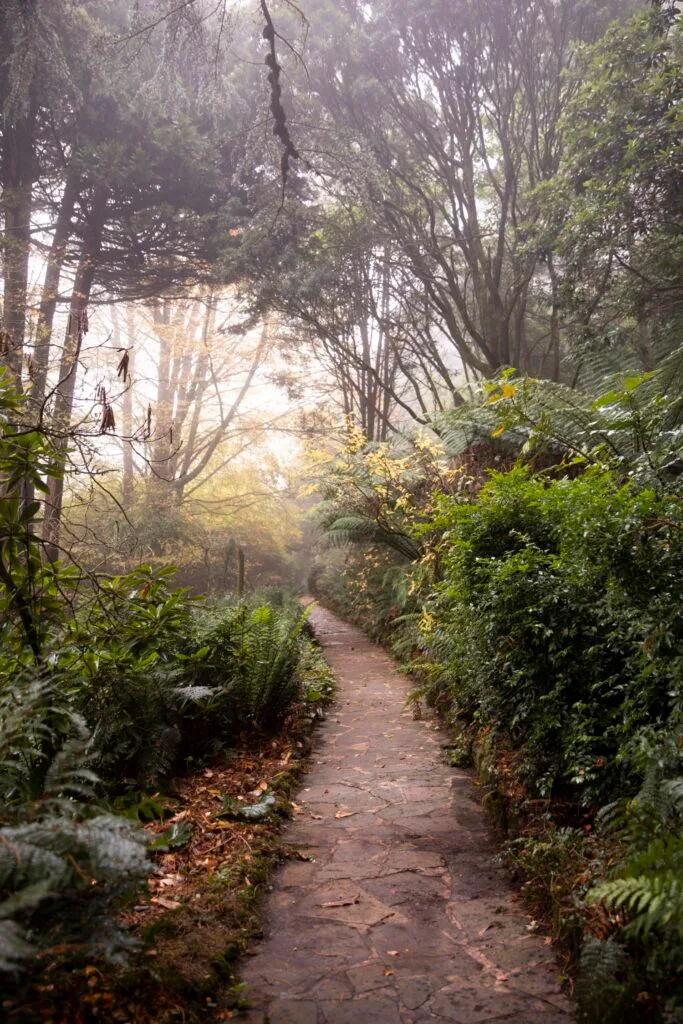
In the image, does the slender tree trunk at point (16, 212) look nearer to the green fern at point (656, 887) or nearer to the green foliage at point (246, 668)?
the green foliage at point (246, 668)

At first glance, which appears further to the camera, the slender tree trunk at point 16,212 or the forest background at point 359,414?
the slender tree trunk at point 16,212

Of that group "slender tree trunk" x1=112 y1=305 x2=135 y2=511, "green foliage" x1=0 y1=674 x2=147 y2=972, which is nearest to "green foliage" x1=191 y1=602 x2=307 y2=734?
"green foliage" x1=0 y1=674 x2=147 y2=972

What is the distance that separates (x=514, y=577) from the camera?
3695mm

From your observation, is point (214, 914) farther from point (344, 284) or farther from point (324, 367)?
point (324, 367)

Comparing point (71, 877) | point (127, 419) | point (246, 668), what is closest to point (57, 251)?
point (127, 419)

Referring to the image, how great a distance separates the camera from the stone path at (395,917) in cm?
236

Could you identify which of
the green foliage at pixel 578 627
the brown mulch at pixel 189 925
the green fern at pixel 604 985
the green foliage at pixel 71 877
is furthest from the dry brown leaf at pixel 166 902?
the green foliage at pixel 578 627

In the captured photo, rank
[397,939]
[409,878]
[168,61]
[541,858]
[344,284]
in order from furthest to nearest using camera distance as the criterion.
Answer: [344,284] < [168,61] < [409,878] < [541,858] < [397,939]

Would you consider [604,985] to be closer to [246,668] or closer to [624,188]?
[246,668]

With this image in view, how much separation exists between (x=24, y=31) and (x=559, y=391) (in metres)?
7.41

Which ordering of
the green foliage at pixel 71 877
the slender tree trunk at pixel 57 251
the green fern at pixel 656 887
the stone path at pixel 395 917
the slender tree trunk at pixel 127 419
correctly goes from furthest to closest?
the slender tree trunk at pixel 127 419 < the slender tree trunk at pixel 57 251 < the stone path at pixel 395 917 < the green fern at pixel 656 887 < the green foliage at pixel 71 877

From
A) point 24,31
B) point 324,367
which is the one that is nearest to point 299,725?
point 24,31

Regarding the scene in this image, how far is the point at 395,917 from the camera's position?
9.77 feet

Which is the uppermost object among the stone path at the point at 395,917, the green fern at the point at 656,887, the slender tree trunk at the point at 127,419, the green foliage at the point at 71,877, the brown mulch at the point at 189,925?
the slender tree trunk at the point at 127,419
